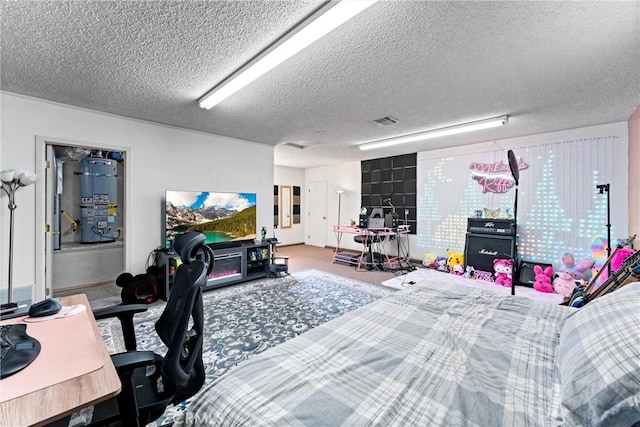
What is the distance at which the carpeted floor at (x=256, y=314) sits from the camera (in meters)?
2.32

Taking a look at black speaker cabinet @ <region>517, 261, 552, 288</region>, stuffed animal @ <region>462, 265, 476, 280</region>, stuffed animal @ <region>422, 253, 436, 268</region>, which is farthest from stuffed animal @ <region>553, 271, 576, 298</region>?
stuffed animal @ <region>422, 253, 436, 268</region>

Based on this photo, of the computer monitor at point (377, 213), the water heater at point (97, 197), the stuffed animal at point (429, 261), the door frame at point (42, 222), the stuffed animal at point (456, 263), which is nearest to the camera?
the door frame at point (42, 222)

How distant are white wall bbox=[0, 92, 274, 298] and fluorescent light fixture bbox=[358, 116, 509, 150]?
81.6 inches

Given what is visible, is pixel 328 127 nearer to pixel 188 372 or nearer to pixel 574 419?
pixel 188 372

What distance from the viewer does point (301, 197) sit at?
8516 mm

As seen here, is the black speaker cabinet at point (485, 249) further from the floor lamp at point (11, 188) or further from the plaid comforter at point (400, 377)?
the floor lamp at point (11, 188)

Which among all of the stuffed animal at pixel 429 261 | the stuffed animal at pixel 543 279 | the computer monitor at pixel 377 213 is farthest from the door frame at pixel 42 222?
the stuffed animal at pixel 543 279

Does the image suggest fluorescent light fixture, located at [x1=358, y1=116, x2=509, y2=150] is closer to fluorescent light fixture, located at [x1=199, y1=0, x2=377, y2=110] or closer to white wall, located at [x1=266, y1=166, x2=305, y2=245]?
fluorescent light fixture, located at [x1=199, y1=0, x2=377, y2=110]

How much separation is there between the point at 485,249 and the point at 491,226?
1.37 feet

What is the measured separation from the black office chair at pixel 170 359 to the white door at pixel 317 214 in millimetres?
6537

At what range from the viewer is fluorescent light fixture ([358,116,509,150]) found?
366 centimetres

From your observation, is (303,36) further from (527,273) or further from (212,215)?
(527,273)

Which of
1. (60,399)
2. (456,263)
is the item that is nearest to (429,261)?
(456,263)

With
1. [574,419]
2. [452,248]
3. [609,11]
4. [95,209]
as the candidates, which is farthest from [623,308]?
[95,209]
